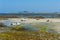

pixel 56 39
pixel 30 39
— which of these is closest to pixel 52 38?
pixel 56 39

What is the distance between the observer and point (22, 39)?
12672 mm

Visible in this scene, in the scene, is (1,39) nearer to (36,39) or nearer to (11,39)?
(11,39)

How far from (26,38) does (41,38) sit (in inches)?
31.1

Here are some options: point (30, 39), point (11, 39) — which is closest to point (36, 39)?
point (30, 39)

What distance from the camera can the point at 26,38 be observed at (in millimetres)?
12922

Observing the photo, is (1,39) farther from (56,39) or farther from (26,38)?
(56,39)

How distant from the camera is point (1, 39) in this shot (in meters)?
12.5

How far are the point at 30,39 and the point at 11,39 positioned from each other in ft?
3.28

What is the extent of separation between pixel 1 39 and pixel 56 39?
2.84m

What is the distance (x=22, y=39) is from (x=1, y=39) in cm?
108

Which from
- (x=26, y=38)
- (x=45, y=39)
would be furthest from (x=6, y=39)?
(x=45, y=39)

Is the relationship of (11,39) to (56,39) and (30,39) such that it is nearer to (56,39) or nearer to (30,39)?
(30,39)

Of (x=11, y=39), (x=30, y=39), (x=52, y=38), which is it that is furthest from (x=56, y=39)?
(x=11, y=39)

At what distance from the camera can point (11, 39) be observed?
12484 mm
